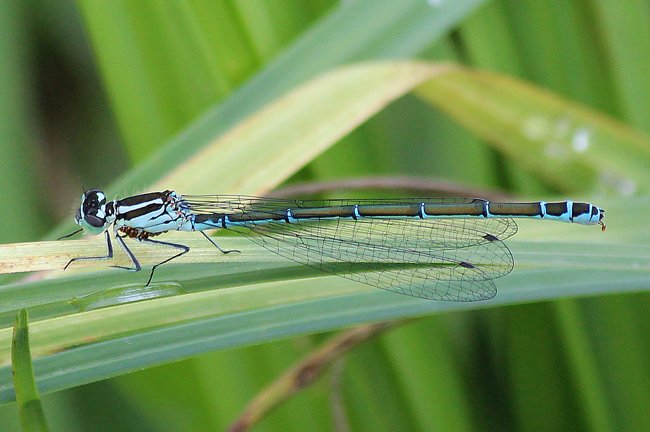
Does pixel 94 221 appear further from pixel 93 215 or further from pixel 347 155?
pixel 347 155

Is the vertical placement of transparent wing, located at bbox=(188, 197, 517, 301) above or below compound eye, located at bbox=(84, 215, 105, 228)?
below

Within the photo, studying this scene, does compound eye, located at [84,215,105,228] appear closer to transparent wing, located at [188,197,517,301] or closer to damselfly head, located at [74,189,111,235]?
damselfly head, located at [74,189,111,235]

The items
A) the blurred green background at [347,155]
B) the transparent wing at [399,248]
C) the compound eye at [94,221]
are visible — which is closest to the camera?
the transparent wing at [399,248]

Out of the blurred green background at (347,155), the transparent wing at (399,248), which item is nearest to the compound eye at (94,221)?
the blurred green background at (347,155)

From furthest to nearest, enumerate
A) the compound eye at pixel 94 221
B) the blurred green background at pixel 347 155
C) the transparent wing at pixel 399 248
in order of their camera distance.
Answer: the blurred green background at pixel 347 155, the compound eye at pixel 94 221, the transparent wing at pixel 399 248

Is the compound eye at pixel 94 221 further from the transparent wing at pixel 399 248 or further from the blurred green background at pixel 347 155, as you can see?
the transparent wing at pixel 399 248

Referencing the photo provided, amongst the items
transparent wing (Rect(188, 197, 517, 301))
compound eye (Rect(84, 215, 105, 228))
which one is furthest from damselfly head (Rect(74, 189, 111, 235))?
transparent wing (Rect(188, 197, 517, 301))
